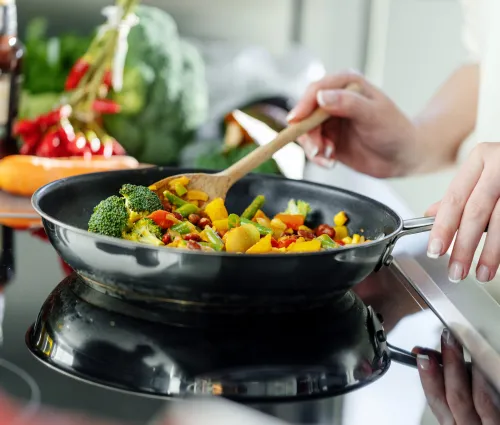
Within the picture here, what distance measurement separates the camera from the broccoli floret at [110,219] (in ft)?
3.28

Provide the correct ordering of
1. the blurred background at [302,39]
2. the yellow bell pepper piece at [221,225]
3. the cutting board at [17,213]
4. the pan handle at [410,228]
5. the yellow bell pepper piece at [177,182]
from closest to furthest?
the pan handle at [410,228], the yellow bell pepper piece at [221,225], the yellow bell pepper piece at [177,182], the cutting board at [17,213], the blurred background at [302,39]

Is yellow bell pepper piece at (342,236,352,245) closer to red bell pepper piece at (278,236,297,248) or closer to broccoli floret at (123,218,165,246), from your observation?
red bell pepper piece at (278,236,297,248)

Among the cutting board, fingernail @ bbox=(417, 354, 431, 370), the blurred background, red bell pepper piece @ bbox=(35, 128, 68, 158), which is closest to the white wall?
the blurred background

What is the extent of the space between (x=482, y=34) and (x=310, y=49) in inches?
39.7

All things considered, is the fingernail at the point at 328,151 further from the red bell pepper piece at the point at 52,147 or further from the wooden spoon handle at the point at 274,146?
the red bell pepper piece at the point at 52,147

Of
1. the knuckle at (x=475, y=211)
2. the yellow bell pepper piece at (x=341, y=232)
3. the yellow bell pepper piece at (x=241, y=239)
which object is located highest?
the knuckle at (x=475, y=211)

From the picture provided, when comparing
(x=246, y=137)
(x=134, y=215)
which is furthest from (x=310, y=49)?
(x=134, y=215)

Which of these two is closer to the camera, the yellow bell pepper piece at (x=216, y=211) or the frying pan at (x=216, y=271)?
the frying pan at (x=216, y=271)

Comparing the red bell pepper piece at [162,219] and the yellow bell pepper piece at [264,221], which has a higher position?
the red bell pepper piece at [162,219]

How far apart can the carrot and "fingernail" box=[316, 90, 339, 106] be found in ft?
1.43

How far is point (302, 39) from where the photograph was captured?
2807mm

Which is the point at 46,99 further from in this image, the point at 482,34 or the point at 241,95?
the point at 482,34

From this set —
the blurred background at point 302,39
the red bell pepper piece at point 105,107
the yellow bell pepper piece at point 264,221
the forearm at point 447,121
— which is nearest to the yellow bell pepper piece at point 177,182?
the yellow bell pepper piece at point 264,221

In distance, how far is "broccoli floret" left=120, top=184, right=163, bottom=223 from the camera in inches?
40.5
